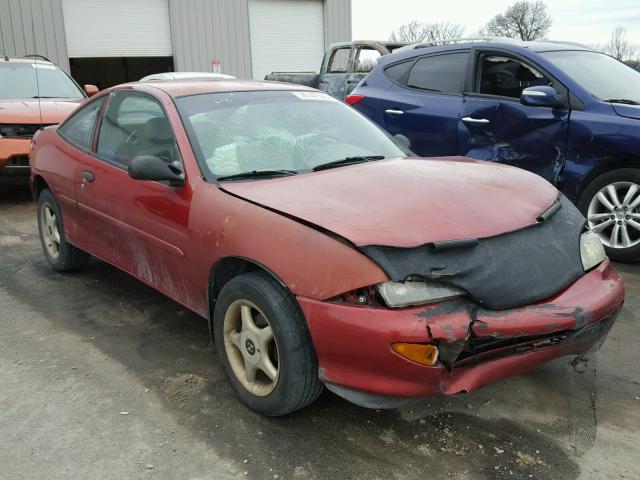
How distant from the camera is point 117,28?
1739 centimetres

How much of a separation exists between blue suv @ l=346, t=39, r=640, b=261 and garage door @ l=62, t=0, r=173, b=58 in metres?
12.9

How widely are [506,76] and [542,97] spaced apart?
0.83m

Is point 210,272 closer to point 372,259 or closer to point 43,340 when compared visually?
point 372,259

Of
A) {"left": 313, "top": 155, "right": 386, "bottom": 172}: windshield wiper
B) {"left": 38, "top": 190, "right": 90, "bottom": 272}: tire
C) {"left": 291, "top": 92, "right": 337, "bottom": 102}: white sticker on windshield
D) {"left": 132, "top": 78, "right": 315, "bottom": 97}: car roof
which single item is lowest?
{"left": 38, "top": 190, "right": 90, "bottom": 272}: tire

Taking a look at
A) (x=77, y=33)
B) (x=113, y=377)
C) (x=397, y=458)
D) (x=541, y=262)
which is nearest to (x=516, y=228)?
(x=541, y=262)

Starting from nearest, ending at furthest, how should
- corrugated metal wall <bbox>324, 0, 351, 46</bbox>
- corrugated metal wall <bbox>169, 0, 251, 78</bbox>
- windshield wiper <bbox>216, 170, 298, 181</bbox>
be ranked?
1. windshield wiper <bbox>216, 170, 298, 181</bbox>
2. corrugated metal wall <bbox>169, 0, 251, 78</bbox>
3. corrugated metal wall <bbox>324, 0, 351, 46</bbox>

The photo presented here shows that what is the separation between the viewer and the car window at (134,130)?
3539 mm

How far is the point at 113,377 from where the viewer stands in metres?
3.23

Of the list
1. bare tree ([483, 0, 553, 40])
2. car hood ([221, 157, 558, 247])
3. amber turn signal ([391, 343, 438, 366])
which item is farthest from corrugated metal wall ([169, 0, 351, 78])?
bare tree ([483, 0, 553, 40])

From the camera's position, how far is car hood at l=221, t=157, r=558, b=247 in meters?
2.48

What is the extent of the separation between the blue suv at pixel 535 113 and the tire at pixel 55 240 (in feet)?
10.7

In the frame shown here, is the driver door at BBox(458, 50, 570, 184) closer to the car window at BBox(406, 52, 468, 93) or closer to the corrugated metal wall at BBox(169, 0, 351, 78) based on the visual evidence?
the car window at BBox(406, 52, 468, 93)

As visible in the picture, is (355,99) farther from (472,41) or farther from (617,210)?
(617,210)

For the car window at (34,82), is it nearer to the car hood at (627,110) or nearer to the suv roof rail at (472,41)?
the suv roof rail at (472,41)
